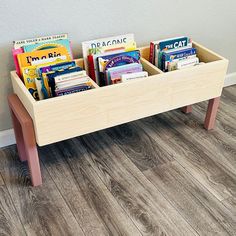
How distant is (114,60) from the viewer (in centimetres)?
151

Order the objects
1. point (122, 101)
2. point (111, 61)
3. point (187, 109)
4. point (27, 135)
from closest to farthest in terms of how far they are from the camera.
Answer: point (27, 135) → point (122, 101) → point (111, 61) → point (187, 109)

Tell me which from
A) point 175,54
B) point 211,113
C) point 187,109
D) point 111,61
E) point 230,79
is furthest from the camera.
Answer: point 230,79

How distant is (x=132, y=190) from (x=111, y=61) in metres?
0.56

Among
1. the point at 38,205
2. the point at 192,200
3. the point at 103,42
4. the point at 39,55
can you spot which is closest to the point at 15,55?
the point at 39,55

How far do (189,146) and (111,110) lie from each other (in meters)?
0.50

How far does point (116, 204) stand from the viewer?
1353 mm

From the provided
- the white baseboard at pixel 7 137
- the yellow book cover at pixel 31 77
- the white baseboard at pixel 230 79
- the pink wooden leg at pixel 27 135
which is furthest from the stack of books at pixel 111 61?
the white baseboard at pixel 230 79

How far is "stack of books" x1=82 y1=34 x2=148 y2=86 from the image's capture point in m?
1.48

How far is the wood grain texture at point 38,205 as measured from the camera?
125 cm

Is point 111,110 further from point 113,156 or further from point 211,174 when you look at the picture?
point 211,174

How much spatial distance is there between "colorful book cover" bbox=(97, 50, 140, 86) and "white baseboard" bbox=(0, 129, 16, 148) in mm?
503

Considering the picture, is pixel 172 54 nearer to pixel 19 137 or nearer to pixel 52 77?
pixel 52 77

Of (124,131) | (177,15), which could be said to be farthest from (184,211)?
(177,15)

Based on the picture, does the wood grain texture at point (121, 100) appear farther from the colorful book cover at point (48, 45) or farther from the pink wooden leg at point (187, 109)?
the pink wooden leg at point (187, 109)
